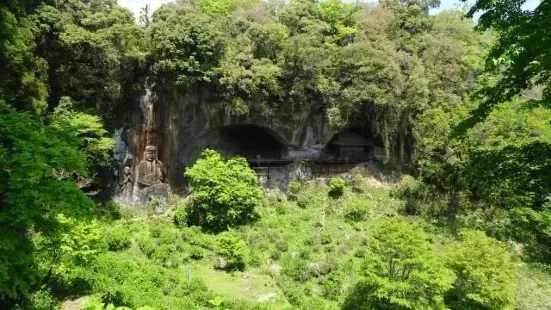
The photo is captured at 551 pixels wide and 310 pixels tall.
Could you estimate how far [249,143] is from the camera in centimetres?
3058

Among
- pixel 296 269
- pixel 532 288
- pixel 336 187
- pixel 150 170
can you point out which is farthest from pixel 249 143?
pixel 532 288

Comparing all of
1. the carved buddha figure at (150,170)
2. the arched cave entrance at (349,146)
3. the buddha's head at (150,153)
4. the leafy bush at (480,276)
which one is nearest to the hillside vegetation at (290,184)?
the leafy bush at (480,276)

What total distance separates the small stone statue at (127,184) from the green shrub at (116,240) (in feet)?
13.4

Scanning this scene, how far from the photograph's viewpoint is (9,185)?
884 centimetres

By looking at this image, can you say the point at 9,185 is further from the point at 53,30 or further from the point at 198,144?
the point at 198,144

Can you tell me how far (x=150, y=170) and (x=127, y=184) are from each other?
159 cm

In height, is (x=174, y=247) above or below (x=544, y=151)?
below

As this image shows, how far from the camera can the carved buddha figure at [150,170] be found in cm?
2489

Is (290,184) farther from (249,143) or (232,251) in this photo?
(232,251)

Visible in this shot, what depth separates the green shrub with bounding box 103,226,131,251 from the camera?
Answer: 65.7ft

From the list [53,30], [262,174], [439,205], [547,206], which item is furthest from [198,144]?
[547,206]

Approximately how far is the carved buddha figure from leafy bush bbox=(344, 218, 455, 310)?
14583 mm

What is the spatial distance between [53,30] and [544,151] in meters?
22.1

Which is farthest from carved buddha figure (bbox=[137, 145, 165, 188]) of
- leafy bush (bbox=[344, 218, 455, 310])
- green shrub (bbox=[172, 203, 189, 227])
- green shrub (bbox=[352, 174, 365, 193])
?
leafy bush (bbox=[344, 218, 455, 310])
